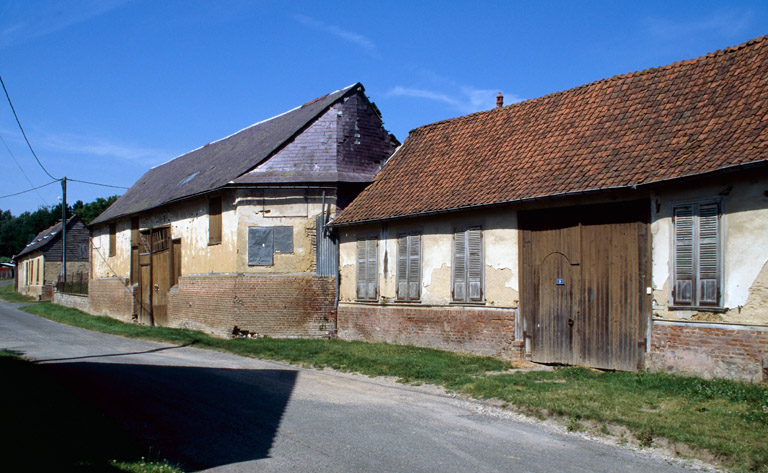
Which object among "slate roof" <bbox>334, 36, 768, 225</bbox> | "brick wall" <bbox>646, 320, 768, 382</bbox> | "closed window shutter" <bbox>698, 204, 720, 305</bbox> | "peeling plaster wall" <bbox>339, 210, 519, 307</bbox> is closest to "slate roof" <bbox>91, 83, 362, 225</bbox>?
"slate roof" <bbox>334, 36, 768, 225</bbox>

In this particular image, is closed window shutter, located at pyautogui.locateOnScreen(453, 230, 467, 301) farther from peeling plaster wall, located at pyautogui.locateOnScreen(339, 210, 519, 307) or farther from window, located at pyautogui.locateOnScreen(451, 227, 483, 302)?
peeling plaster wall, located at pyautogui.locateOnScreen(339, 210, 519, 307)

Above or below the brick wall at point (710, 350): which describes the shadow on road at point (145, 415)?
below

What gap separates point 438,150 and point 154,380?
1022cm

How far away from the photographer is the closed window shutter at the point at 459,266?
1533 centimetres

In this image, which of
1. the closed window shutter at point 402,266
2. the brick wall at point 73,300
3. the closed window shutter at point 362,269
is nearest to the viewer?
the closed window shutter at point 402,266

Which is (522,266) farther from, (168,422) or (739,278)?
(168,422)

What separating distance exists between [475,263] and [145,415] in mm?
8552

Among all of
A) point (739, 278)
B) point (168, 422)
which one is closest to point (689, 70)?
point (739, 278)

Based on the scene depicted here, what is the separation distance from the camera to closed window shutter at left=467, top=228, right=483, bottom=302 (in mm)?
14945

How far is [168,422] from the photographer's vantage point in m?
8.20

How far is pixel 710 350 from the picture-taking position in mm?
10672

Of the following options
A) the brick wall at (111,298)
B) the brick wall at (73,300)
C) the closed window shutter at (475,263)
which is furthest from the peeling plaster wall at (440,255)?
the brick wall at (73,300)

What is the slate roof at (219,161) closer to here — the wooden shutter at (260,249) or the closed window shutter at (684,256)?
the wooden shutter at (260,249)

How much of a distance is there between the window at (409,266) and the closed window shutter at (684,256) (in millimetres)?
6834
